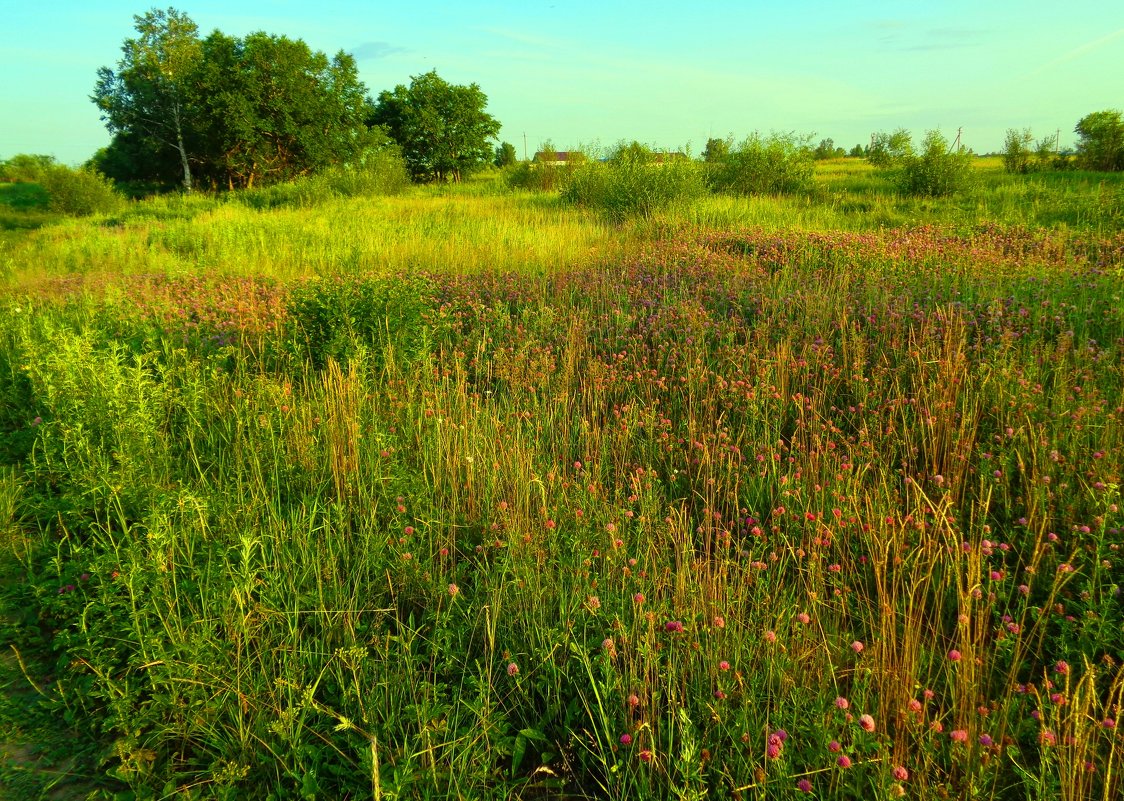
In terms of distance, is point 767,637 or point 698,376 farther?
point 698,376

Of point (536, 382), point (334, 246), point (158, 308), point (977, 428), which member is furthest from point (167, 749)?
point (334, 246)

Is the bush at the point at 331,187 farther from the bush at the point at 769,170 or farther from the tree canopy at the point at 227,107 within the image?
the bush at the point at 769,170

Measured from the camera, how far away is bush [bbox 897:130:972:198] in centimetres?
1855

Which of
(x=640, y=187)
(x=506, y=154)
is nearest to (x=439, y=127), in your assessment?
(x=506, y=154)

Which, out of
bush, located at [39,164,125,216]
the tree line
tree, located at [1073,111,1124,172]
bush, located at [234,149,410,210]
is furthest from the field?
the tree line

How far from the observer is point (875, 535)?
2.72 meters

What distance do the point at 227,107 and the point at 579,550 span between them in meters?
39.3

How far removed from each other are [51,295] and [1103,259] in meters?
13.5

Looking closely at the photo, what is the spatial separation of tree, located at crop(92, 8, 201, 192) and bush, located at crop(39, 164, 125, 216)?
952 cm

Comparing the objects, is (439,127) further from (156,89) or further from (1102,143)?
(1102,143)

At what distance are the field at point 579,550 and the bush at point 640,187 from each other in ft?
31.7

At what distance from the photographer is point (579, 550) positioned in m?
2.76

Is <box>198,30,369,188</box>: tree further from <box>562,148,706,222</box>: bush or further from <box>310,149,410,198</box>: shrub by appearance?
<box>562,148,706,222</box>: bush

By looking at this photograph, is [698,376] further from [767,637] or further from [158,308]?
[158,308]
